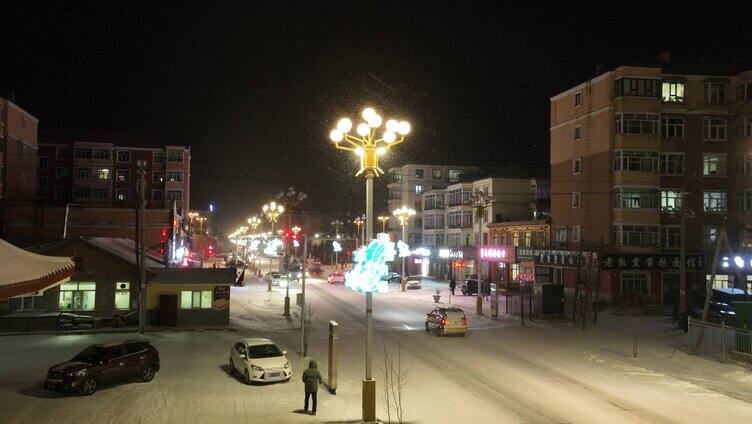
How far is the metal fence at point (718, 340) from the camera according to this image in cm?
2577

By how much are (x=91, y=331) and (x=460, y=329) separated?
20.4 m

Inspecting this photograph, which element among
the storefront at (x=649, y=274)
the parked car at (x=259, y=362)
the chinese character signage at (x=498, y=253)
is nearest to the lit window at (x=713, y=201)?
the storefront at (x=649, y=274)

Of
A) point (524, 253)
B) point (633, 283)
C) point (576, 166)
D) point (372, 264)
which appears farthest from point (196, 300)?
point (524, 253)

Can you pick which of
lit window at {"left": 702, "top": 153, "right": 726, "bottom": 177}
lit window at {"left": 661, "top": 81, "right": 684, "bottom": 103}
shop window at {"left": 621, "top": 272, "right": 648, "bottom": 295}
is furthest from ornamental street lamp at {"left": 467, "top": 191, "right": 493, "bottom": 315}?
lit window at {"left": 702, "top": 153, "right": 726, "bottom": 177}

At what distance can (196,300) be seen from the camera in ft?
119

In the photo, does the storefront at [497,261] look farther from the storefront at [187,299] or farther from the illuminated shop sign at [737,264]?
the storefront at [187,299]

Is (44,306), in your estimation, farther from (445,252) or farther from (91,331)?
(445,252)

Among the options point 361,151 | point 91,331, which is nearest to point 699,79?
point 361,151

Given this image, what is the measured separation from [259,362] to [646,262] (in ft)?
122

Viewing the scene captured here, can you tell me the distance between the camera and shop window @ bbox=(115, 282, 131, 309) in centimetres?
3778

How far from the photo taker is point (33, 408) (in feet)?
58.9

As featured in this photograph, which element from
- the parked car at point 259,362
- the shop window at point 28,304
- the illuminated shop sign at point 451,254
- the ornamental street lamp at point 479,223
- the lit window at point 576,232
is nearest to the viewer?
the parked car at point 259,362

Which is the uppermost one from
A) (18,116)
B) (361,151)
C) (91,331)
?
(18,116)

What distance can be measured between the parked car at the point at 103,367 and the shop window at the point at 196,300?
45.3ft
